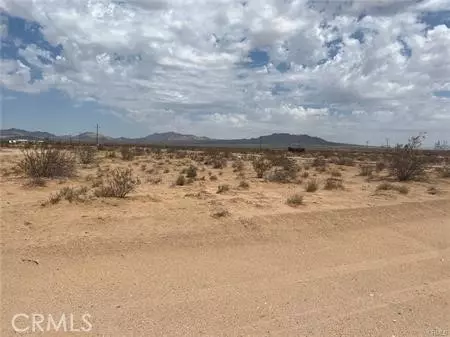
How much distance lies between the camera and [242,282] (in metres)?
6.99

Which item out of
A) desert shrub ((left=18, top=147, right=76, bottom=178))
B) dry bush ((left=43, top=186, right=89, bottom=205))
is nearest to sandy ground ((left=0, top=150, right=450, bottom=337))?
dry bush ((left=43, top=186, right=89, bottom=205))

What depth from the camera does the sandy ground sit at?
18.6 feet

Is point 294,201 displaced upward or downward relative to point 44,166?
downward

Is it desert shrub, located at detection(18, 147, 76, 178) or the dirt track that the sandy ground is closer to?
the dirt track

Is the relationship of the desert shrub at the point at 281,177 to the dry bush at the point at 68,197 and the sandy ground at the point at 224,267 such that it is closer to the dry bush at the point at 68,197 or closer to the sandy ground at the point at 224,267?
the sandy ground at the point at 224,267

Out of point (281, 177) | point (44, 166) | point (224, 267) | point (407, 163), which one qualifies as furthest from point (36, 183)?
point (407, 163)

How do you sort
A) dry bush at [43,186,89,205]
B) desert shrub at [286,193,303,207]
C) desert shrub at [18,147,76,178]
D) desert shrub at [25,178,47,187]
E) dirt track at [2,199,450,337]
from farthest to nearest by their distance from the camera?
desert shrub at [18,147,76,178]
desert shrub at [25,178,47,187]
desert shrub at [286,193,303,207]
dry bush at [43,186,89,205]
dirt track at [2,199,450,337]

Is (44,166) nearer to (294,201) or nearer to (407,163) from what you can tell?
(294,201)

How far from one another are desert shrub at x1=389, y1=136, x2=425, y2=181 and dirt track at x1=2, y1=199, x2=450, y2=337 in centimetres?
1357

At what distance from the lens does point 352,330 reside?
548cm

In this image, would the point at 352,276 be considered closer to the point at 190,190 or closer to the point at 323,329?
the point at 323,329

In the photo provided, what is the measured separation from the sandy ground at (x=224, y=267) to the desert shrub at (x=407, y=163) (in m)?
10.8

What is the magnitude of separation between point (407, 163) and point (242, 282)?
19.0 meters

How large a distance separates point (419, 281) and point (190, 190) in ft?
31.0
